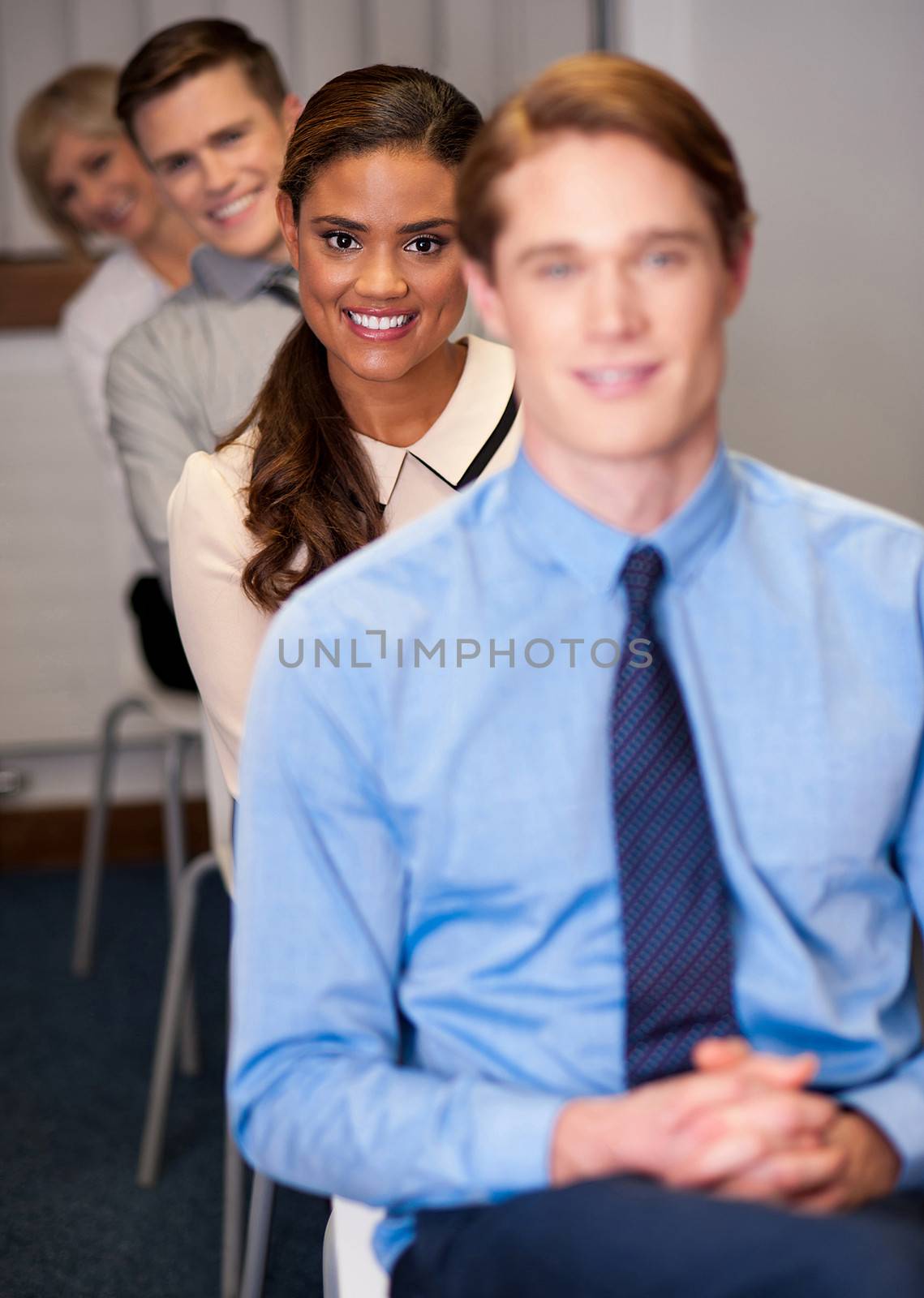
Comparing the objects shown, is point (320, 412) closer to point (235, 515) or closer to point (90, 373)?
point (235, 515)

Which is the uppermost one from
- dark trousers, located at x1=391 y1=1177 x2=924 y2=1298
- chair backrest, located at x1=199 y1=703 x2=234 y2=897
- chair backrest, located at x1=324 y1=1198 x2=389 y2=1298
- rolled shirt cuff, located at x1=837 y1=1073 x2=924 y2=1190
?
dark trousers, located at x1=391 y1=1177 x2=924 y2=1298

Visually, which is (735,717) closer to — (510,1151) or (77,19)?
(510,1151)

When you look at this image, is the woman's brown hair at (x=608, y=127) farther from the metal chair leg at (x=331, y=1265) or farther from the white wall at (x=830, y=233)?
the white wall at (x=830, y=233)

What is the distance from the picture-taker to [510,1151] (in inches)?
32.2

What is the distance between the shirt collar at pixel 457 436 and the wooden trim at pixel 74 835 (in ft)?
6.88

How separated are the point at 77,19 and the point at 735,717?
2.48 metres

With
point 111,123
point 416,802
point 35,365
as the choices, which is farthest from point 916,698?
point 35,365

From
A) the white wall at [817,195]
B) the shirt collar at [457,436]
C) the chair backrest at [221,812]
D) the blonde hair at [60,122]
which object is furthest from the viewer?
the blonde hair at [60,122]

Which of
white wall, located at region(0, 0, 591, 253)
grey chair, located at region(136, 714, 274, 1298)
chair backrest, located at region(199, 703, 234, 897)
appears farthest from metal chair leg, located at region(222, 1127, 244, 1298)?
white wall, located at region(0, 0, 591, 253)

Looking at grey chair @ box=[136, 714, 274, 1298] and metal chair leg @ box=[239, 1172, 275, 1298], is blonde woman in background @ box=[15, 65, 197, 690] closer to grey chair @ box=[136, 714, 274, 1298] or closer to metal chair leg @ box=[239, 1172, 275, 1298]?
grey chair @ box=[136, 714, 274, 1298]

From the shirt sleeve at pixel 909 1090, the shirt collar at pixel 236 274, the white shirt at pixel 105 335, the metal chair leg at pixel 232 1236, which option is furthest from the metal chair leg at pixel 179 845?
the shirt sleeve at pixel 909 1090

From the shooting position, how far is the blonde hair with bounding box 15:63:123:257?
263 cm

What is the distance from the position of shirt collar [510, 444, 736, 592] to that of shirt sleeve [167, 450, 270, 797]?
0.36 metres

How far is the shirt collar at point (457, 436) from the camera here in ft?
4.08
